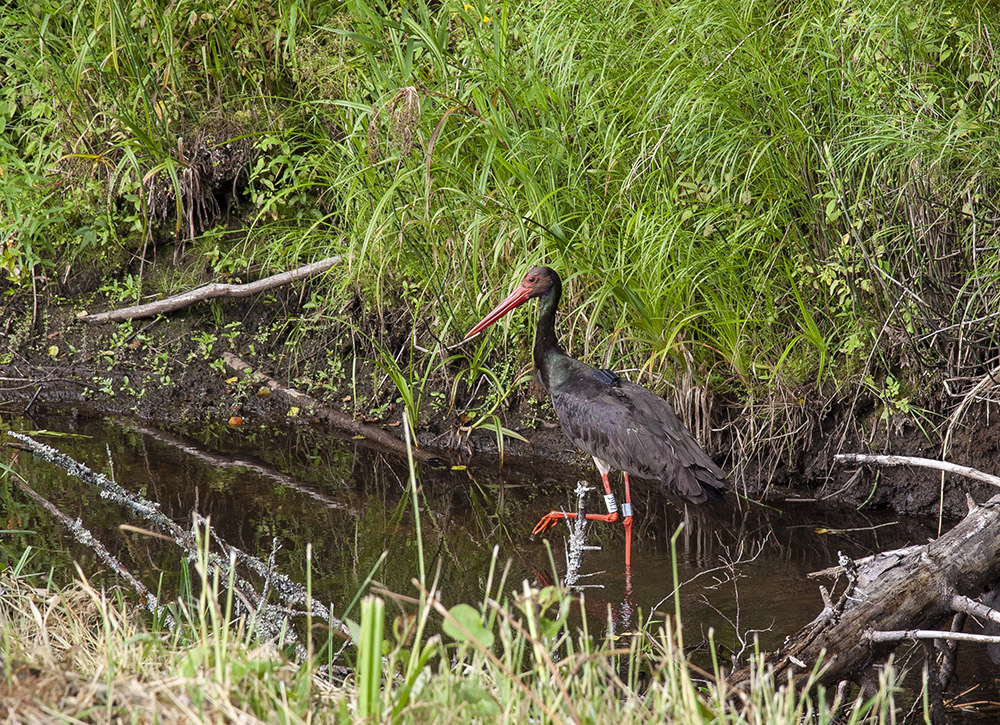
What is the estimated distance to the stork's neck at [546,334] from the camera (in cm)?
442

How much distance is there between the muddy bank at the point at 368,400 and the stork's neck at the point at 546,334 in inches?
24.7

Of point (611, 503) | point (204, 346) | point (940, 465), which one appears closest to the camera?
point (940, 465)

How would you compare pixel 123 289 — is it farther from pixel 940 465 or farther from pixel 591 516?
pixel 940 465

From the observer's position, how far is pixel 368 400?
5535 mm

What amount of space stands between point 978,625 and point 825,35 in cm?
232

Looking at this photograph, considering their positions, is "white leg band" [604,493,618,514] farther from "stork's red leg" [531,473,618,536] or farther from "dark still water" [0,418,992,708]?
"dark still water" [0,418,992,708]

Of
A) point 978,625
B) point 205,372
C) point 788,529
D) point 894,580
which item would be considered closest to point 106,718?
point 894,580

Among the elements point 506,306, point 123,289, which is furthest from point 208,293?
point 506,306

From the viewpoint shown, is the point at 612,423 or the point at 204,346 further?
the point at 204,346

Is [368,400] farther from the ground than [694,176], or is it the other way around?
[694,176]

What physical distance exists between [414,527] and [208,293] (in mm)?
2301

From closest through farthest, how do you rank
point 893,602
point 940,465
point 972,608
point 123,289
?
point 972,608 → point 893,602 → point 940,465 → point 123,289

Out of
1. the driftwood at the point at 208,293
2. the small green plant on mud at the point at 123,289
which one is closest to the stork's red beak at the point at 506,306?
the driftwood at the point at 208,293

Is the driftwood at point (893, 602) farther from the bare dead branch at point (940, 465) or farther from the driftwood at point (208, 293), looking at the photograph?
the driftwood at point (208, 293)
